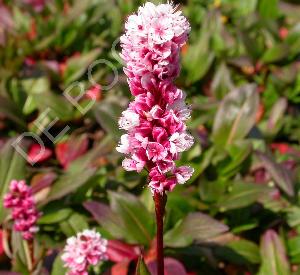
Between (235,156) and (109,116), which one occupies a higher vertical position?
(109,116)

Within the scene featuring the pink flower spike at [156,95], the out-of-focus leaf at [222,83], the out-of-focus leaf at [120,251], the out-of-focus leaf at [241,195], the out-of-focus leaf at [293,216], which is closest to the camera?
the pink flower spike at [156,95]

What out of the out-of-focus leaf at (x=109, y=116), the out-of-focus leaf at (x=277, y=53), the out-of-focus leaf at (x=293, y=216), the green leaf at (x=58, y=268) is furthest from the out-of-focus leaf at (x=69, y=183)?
the out-of-focus leaf at (x=277, y=53)

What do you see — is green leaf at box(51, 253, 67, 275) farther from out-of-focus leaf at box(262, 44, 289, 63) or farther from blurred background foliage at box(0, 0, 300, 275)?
out-of-focus leaf at box(262, 44, 289, 63)

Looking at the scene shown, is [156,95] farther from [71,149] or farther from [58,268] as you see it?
[71,149]

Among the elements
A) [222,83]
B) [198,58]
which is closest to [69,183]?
[222,83]

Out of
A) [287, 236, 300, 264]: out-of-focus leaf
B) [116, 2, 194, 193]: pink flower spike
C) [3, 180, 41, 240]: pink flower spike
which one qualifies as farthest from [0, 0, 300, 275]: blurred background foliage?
[116, 2, 194, 193]: pink flower spike

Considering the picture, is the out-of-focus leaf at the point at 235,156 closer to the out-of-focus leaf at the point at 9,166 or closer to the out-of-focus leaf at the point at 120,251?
the out-of-focus leaf at the point at 120,251

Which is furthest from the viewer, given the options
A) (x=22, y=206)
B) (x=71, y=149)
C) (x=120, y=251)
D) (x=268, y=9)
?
(x=268, y=9)
